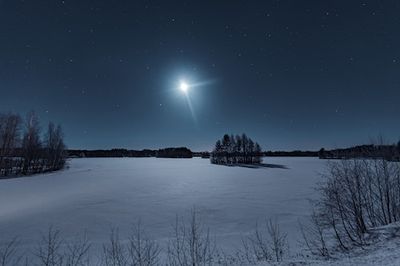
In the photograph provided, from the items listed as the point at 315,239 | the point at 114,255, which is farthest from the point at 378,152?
the point at 114,255

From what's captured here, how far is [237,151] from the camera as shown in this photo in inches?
4313

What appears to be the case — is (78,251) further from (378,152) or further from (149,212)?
(378,152)

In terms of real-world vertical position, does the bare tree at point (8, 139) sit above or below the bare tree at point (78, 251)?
above

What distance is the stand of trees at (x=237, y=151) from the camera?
107188 millimetres

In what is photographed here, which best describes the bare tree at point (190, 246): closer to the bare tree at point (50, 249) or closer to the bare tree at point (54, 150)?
the bare tree at point (50, 249)

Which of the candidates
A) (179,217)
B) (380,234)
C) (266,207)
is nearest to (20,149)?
(179,217)

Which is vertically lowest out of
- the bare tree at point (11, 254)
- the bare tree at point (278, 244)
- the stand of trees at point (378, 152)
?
the bare tree at point (11, 254)

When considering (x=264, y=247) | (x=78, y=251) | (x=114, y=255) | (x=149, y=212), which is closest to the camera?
(x=114, y=255)

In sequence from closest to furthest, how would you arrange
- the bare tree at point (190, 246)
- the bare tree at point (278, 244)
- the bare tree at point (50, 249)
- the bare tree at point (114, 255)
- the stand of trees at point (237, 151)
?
the bare tree at point (114, 255), the bare tree at point (190, 246), the bare tree at point (278, 244), the bare tree at point (50, 249), the stand of trees at point (237, 151)

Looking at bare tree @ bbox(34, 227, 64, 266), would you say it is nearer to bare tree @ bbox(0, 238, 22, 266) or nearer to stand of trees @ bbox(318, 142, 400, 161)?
bare tree @ bbox(0, 238, 22, 266)

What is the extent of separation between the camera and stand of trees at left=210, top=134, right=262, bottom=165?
10719 centimetres

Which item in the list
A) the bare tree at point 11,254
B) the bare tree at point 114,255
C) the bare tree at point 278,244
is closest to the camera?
the bare tree at point 114,255

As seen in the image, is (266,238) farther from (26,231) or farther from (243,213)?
(26,231)

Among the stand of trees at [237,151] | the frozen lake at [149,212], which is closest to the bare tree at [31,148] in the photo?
the frozen lake at [149,212]
